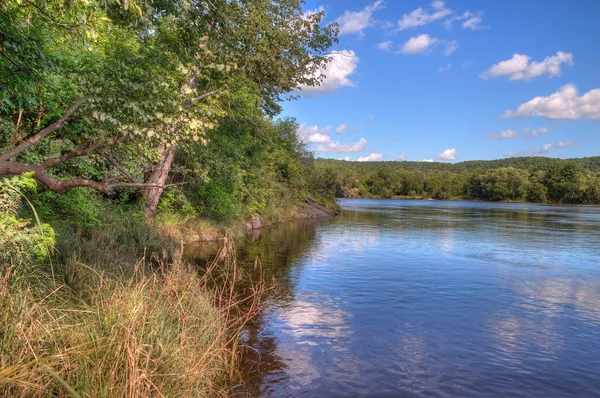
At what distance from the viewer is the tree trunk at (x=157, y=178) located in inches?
822

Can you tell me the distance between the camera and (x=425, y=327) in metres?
10.9

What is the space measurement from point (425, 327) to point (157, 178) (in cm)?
1473

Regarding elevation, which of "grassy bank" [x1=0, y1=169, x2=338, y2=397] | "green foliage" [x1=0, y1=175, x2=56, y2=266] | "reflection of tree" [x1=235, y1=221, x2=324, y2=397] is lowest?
"reflection of tree" [x1=235, y1=221, x2=324, y2=397]

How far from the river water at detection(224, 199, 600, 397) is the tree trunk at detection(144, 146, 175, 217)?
5362 millimetres

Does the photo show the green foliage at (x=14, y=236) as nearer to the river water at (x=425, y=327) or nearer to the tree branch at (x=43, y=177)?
the tree branch at (x=43, y=177)

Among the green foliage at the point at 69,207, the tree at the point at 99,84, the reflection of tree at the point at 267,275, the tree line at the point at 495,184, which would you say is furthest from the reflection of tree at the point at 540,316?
the tree line at the point at 495,184

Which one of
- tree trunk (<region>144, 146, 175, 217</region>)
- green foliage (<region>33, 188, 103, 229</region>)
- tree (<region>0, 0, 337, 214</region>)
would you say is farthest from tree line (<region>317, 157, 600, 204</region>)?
tree (<region>0, 0, 337, 214</region>)

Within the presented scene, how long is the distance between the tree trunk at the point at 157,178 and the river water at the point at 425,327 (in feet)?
17.6

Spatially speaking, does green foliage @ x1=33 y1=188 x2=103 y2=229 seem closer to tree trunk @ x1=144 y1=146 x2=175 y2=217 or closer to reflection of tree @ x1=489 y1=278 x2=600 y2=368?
tree trunk @ x1=144 y1=146 x2=175 y2=217

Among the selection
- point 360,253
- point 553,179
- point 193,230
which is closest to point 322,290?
point 360,253

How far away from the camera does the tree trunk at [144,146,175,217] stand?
68.5 feet

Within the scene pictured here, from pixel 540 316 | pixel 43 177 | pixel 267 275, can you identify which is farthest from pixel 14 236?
pixel 540 316

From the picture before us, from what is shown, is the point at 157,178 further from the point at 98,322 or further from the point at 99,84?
the point at 98,322

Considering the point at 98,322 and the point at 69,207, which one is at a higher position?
the point at 69,207
